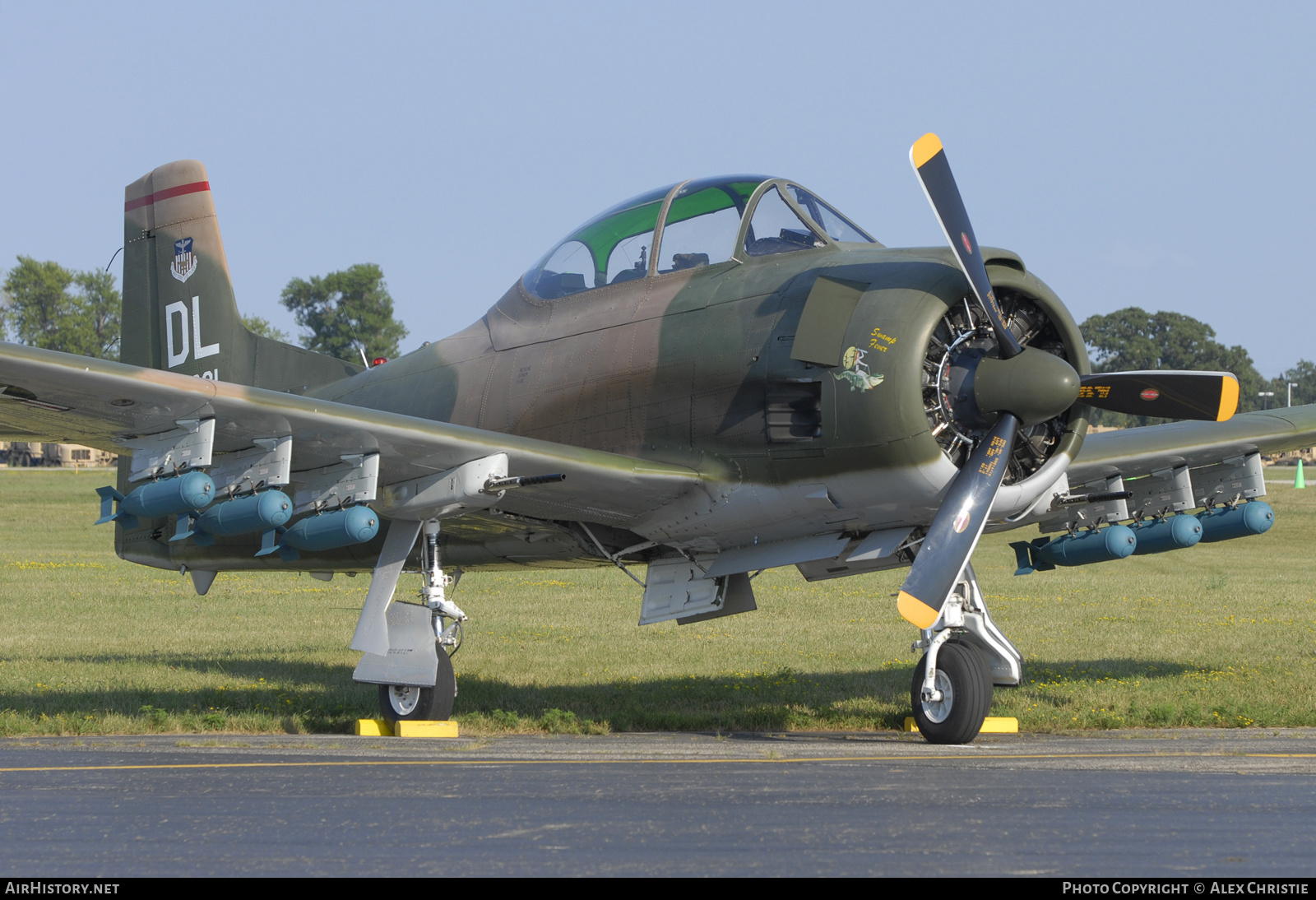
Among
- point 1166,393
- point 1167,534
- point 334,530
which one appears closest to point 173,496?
point 334,530

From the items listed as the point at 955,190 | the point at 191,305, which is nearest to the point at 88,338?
the point at 191,305

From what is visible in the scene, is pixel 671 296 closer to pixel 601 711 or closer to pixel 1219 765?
pixel 601 711

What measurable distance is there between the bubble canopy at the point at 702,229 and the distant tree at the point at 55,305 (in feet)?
373

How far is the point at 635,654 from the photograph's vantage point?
60.4 feet

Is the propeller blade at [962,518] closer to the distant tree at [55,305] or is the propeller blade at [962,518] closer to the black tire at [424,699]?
the black tire at [424,699]

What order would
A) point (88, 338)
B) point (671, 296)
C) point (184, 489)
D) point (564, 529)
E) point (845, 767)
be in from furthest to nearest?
point (88, 338) → point (564, 529) → point (671, 296) → point (184, 489) → point (845, 767)

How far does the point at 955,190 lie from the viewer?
9531 millimetres

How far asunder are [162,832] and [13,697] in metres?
8.51

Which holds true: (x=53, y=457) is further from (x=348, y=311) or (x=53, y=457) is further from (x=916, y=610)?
(x=916, y=610)

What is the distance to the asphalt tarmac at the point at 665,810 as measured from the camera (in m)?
5.14

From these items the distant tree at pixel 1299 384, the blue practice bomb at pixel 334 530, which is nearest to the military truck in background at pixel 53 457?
the blue practice bomb at pixel 334 530

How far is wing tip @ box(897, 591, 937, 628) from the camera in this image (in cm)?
935

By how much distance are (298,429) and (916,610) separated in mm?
4820

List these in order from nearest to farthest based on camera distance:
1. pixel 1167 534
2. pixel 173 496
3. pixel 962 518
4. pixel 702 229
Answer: pixel 173 496 → pixel 962 518 → pixel 702 229 → pixel 1167 534
